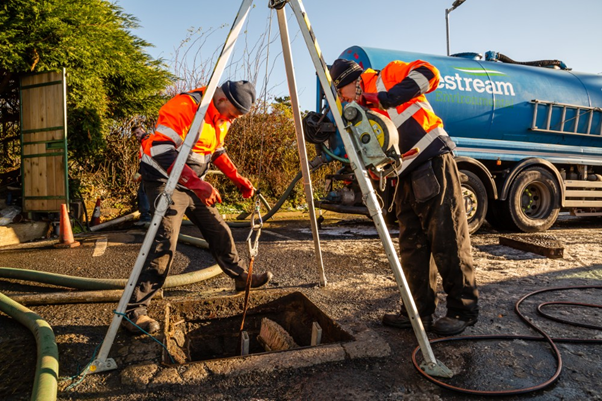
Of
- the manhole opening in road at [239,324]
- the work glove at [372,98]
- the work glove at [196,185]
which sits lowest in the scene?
the manhole opening in road at [239,324]

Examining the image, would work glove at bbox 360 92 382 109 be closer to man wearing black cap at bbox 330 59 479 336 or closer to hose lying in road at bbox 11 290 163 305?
man wearing black cap at bbox 330 59 479 336

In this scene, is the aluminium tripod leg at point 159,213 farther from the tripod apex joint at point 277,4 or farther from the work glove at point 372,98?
the work glove at point 372,98

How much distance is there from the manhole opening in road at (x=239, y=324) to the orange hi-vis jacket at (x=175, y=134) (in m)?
1.08

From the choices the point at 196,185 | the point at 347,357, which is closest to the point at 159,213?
the point at 196,185

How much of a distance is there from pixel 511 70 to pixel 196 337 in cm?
650

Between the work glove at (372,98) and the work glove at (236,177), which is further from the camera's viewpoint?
the work glove at (236,177)

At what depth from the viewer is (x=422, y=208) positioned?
2670 millimetres

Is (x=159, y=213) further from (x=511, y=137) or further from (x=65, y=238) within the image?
(x=511, y=137)

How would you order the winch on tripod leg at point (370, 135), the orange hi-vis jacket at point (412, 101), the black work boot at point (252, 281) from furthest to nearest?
the black work boot at point (252, 281) → the orange hi-vis jacket at point (412, 101) → the winch on tripod leg at point (370, 135)

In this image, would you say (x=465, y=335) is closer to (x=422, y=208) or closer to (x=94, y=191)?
(x=422, y=208)

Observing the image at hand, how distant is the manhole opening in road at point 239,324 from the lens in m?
2.96

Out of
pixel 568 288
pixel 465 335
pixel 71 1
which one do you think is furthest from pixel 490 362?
pixel 71 1

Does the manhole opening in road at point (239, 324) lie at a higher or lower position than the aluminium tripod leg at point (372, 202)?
lower

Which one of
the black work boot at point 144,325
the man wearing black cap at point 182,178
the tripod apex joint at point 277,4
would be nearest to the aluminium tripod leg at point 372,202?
the tripod apex joint at point 277,4
